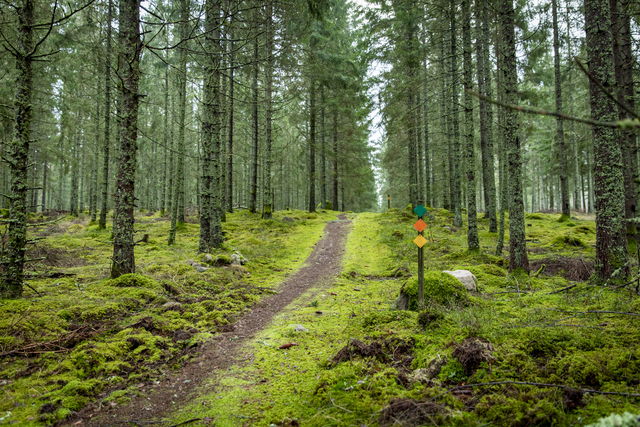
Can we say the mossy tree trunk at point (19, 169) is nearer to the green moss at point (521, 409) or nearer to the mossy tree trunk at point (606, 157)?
the green moss at point (521, 409)

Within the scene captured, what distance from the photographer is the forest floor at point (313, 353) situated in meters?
2.77

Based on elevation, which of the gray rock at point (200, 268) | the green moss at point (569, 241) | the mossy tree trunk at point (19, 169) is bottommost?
the gray rock at point (200, 268)

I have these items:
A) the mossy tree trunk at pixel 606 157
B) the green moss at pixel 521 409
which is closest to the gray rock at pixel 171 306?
the green moss at pixel 521 409

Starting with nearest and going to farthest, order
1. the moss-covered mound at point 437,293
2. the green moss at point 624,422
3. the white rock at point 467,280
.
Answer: the green moss at point 624,422 < the moss-covered mound at point 437,293 < the white rock at point 467,280

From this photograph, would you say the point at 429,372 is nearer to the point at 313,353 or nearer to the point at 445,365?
the point at 445,365

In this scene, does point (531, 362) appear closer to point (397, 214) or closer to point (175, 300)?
point (175, 300)

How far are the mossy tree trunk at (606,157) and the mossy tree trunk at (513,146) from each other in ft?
6.61

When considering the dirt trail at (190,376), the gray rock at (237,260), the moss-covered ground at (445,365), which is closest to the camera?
the moss-covered ground at (445,365)

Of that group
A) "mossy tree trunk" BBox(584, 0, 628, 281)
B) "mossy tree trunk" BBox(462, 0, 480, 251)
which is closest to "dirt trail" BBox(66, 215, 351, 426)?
"mossy tree trunk" BBox(462, 0, 480, 251)

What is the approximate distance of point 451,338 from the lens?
12.6 ft

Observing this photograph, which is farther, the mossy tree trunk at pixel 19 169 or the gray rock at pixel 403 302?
the gray rock at pixel 403 302

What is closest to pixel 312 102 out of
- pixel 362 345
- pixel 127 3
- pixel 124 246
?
pixel 127 3

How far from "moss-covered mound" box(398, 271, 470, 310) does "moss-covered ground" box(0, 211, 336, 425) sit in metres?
3.23

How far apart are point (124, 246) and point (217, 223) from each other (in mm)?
4845
